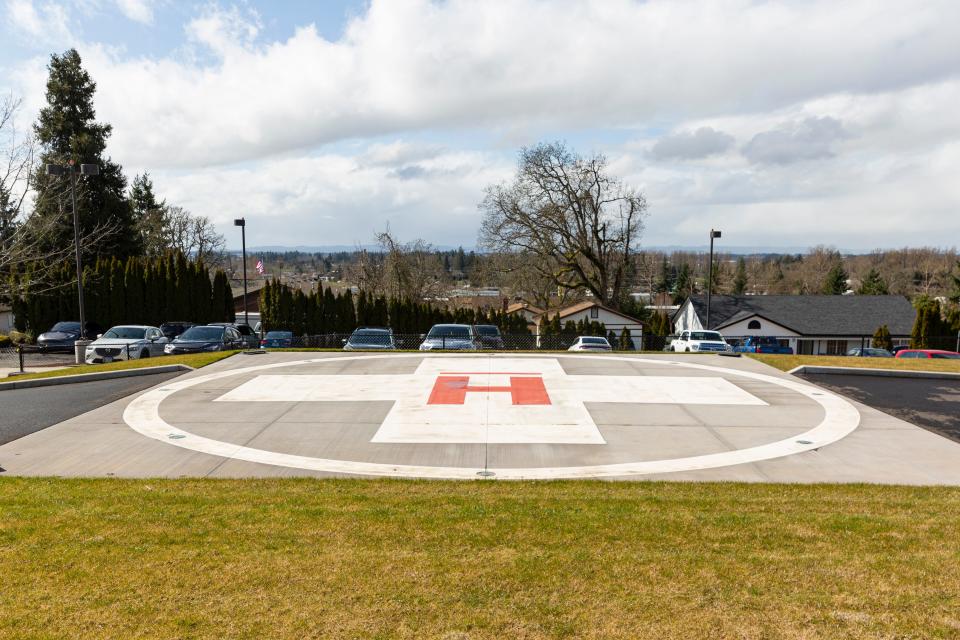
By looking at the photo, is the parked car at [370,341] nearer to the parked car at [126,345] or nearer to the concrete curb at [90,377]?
the concrete curb at [90,377]

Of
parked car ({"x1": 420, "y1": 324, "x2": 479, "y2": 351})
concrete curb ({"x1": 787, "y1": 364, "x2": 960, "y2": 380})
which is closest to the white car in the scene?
concrete curb ({"x1": 787, "y1": 364, "x2": 960, "y2": 380})

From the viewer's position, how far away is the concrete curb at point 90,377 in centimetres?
1423

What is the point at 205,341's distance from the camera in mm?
21641

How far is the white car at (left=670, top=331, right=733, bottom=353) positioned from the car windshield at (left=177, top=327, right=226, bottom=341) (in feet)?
64.5

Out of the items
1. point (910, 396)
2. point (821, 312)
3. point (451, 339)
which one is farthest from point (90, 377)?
point (821, 312)

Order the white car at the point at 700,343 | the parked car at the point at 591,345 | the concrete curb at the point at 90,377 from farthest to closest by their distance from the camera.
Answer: the parked car at the point at 591,345 → the white car at the point at 700,343 → the concrete curb at the point at 90,377

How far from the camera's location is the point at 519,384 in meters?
14.4

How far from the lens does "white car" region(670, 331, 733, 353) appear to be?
90.2 feet

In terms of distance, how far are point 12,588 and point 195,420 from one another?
673cm

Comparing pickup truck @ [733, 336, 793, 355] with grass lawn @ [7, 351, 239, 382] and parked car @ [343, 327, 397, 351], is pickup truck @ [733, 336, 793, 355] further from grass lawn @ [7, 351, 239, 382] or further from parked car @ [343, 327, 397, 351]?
grass lawn @ [7, 351, 239, 382]

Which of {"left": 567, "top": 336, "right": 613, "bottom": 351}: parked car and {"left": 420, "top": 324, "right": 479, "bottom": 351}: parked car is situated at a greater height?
{"left": 420, "top": 324, "right": 479, "bottom": 351}: parked car

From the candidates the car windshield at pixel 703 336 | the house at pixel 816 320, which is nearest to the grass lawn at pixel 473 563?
the car windshield at pixel 703 336

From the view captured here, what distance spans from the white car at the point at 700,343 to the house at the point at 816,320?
15315 mm

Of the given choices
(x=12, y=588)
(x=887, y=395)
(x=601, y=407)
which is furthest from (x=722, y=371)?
(x=12, y=588)
